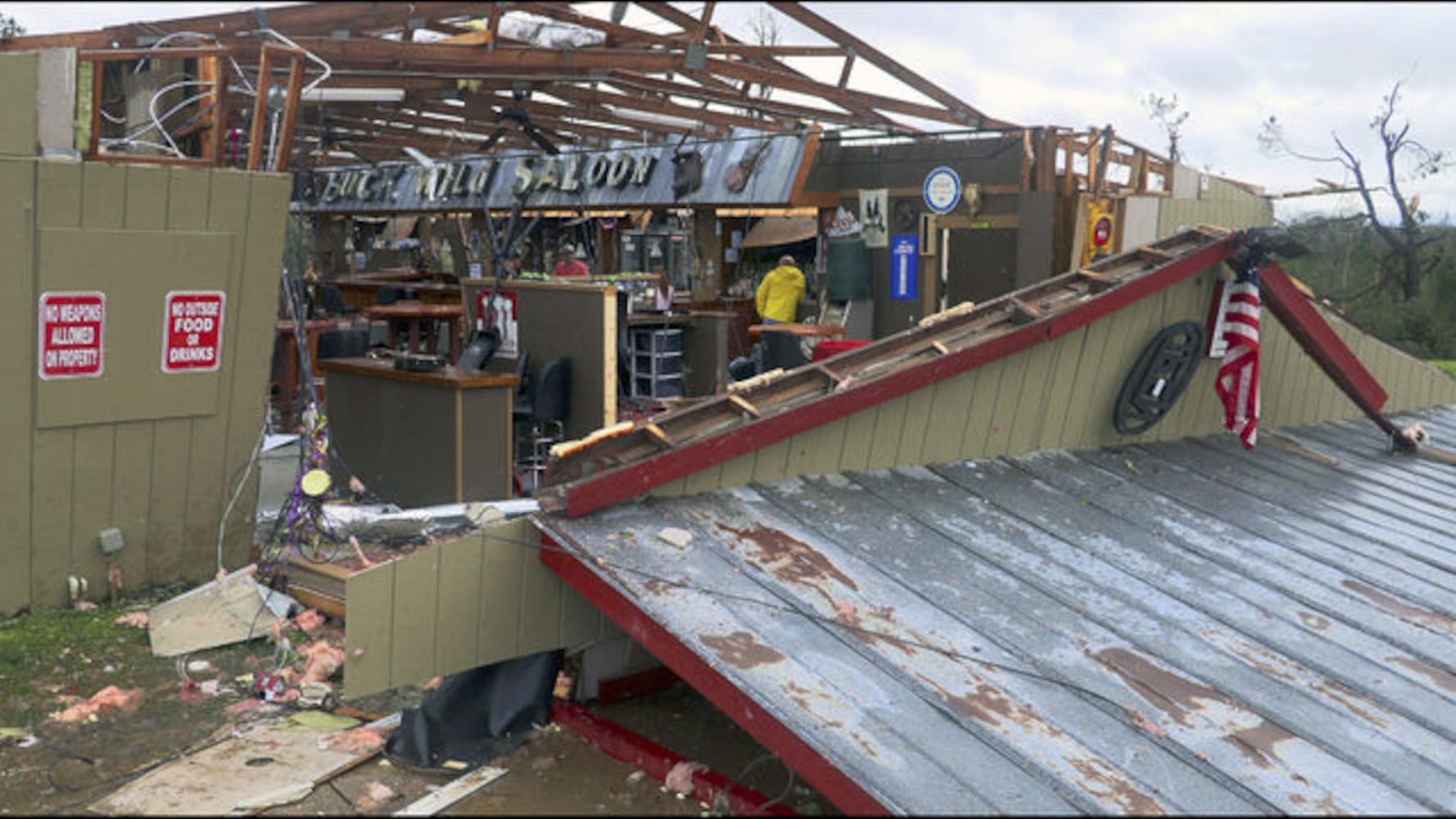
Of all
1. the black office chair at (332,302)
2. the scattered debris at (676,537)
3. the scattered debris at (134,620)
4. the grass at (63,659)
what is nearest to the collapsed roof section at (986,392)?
the scattered debris at (676,537)

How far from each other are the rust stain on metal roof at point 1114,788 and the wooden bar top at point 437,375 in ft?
20.2

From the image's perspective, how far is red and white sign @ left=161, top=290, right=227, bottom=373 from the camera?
696cm

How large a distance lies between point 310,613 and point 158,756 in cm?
169

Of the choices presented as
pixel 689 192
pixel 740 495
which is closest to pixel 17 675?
pixel 740 495

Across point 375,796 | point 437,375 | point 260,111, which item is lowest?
point 375,796

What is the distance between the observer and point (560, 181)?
1716cm

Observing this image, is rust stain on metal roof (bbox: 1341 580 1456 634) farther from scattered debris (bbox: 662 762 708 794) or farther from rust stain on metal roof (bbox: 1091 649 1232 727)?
scattered debris (bbox: 662 762 708 794)

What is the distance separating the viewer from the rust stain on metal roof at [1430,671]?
436 cm

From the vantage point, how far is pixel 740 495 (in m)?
4.70

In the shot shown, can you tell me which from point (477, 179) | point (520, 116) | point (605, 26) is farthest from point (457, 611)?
point (477, 179)

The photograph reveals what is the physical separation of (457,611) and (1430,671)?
3779mm

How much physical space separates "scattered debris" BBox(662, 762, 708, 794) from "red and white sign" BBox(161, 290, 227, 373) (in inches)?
182

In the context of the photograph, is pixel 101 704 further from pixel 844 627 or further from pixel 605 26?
pixel 605 26

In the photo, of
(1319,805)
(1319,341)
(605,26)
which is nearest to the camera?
(1319,805)
